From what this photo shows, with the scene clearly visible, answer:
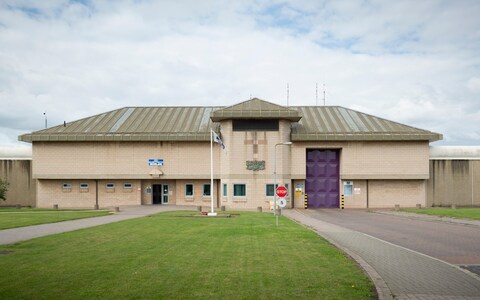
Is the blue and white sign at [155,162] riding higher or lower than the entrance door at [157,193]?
higher

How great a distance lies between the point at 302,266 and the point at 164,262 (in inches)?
146

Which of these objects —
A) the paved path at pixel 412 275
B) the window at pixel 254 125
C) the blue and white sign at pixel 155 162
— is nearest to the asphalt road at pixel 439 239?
the paved path at pixel 412 275

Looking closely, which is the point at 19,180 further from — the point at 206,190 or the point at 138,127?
the point at 206,190

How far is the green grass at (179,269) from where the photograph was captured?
30.0 feet

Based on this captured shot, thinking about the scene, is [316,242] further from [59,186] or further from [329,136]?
[59,186]

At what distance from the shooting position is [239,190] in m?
42.9

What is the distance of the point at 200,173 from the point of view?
147 feet

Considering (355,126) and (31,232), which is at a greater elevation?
(355,126)

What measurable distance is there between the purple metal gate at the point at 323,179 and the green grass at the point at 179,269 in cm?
2789

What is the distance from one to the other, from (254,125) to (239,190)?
6.35 m

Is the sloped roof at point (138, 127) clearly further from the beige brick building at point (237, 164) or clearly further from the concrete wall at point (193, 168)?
the concrete wall at point (193, 168)

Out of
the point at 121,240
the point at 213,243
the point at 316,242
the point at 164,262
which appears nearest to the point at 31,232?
the point at 121,240

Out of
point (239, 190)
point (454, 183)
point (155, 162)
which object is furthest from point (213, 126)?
point (454, 183)

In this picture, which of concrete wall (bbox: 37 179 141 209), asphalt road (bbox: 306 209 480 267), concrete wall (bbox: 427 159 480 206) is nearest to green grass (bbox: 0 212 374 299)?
asphalt road (bbox: 306 209 480 267)
